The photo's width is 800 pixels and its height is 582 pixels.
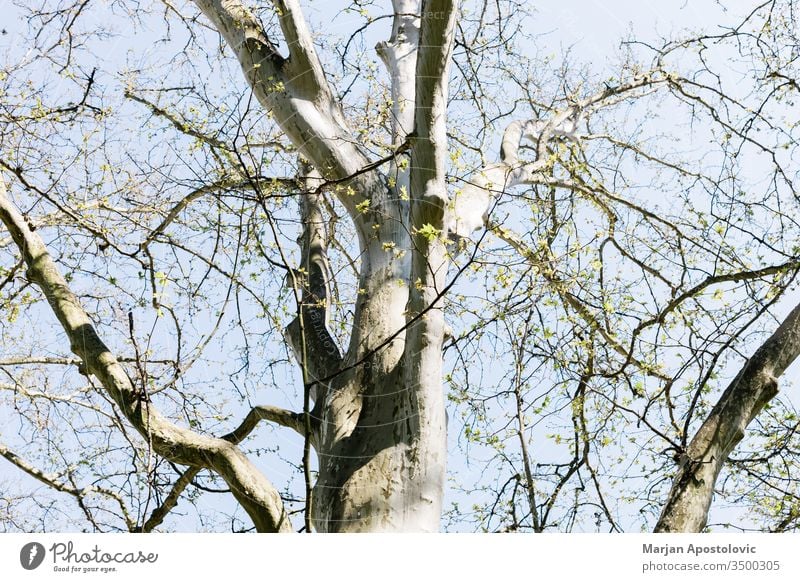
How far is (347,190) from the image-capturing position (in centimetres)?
444

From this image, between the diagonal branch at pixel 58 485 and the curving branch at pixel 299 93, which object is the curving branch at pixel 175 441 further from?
the curving branch at pixel 299 93

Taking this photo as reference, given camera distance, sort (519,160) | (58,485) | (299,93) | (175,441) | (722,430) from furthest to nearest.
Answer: (519,160) < (299,93) < (58,485) < (175,441) < (722,430)

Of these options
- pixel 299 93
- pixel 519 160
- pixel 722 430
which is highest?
pixel 519 160

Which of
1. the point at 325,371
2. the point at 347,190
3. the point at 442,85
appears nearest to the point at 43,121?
the point at 347,190

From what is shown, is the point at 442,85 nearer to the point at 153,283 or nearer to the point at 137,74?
the point at 153,283
